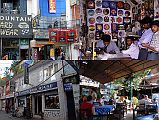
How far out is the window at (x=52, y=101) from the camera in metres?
1.12

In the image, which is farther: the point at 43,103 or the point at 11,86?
the point at 11,86

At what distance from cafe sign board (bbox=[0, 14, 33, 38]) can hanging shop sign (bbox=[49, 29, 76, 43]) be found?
13 cm

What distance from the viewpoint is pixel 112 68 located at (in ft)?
4.15

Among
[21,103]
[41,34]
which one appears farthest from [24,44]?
[21,103]

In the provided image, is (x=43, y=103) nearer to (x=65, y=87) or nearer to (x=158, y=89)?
(x=65, y=87)

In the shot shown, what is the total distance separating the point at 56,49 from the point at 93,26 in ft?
2.11

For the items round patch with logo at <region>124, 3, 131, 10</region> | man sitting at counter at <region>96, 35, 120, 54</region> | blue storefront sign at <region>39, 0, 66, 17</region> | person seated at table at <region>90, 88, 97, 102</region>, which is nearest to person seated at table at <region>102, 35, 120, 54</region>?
man sitting at counter at <region>96, 35, 120, 54</region>

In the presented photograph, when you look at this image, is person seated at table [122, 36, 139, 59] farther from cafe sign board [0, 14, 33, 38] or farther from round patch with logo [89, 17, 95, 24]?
cafe sign board [0, 14, 33, 38]

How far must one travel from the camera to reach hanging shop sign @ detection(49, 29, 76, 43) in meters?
1.95

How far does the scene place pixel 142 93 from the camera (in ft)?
4.13

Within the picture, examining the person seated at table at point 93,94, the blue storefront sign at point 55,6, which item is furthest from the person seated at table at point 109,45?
the person seated at table at point 93,94

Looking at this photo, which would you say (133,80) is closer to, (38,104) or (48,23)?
(38,104)

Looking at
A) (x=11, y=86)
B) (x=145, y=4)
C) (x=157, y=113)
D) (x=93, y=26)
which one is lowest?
(x=157, y=113)

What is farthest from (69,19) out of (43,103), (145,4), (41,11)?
(43,103)
